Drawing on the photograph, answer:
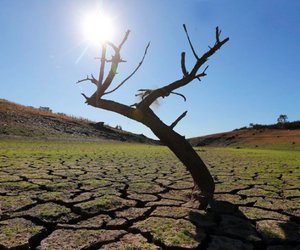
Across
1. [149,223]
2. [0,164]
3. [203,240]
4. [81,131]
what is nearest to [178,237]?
[203,240]

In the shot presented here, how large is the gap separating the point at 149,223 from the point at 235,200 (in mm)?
1598

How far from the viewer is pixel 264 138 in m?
32.8

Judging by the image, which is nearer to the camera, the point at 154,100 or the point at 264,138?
the point at 154,100

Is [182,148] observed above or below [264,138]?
below

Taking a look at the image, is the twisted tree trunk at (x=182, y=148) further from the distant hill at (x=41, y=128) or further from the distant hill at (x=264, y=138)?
the distant hill at (x=264, y=138)

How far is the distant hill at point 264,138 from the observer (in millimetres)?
27906

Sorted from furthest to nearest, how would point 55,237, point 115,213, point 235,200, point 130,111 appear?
1. point 235,200
2. point 130,111
3. point 115,213
4. point 55,237

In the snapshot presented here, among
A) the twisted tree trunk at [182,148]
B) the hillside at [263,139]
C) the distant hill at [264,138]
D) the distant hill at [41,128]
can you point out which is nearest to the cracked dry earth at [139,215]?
the twisted tree trunk at [182,148]

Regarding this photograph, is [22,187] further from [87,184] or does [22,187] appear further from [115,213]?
[115,213]

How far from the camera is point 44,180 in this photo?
536cm

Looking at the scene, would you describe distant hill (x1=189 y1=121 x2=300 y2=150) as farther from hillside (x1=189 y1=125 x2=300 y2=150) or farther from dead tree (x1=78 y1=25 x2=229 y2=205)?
dead tree (x1=78 y1=25 x2=229 y2=205)

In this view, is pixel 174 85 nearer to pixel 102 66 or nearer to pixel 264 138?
pixel 102 66

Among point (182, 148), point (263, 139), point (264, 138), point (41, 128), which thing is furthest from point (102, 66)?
point (264, 138)

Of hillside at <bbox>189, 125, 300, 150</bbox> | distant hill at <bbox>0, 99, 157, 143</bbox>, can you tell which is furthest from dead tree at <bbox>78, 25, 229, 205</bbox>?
hillside at <bbox>189, 125, 300, 150</bbox>
